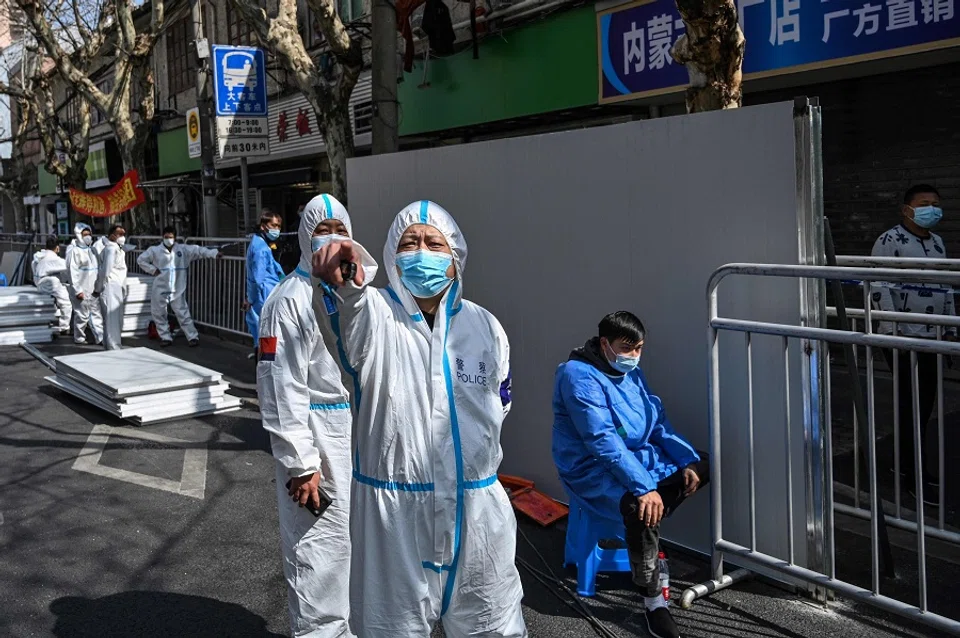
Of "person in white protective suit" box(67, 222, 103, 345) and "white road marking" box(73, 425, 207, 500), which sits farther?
"person in white protective suit" box(67, 222, 103, 345)

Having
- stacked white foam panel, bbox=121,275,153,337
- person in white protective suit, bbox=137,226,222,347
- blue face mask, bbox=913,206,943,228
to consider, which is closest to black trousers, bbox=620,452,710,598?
blue face mask, bbox=913,206,943,228

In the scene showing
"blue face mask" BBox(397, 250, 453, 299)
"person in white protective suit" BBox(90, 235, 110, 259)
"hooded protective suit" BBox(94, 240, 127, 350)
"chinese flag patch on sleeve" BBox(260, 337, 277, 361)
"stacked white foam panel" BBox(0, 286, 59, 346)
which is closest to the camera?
"blue face mask" BBox(397, 250, 453, 299)

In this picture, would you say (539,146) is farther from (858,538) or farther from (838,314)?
(858,538)

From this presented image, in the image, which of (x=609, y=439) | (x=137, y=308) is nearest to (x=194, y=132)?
(x=137, y=308)

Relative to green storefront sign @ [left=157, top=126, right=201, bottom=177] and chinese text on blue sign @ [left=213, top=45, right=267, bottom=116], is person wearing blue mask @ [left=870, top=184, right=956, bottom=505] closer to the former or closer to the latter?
chinese text on blue sign @ [left=213, top=45, right=267, bottom=116]

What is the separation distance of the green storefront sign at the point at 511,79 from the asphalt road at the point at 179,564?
6.56 meters

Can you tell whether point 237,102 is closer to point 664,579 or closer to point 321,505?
point 321,505

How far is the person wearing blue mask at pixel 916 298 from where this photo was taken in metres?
5.66

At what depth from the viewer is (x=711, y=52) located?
573 cm

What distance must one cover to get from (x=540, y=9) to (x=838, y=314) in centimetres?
892

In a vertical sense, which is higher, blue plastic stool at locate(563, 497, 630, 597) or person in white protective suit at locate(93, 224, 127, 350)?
person in white protective suit at locate(93, 224, 127, 350)

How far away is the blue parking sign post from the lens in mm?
12523

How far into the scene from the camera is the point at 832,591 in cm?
430

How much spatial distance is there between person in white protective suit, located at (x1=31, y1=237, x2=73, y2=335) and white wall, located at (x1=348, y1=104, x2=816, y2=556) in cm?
1080
